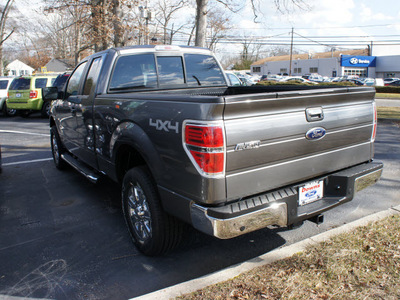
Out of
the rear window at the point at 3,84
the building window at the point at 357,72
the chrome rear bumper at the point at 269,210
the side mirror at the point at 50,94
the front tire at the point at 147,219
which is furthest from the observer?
the building window at the point at 357,72

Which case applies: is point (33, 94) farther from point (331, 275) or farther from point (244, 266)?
point (331, 275)

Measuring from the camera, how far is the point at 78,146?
17.1 ft

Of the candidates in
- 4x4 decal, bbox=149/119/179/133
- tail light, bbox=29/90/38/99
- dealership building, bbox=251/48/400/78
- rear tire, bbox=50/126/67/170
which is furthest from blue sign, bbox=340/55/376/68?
4x4 decal, bbox=149/119/179/133

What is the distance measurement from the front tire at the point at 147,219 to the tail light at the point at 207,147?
0.76 m

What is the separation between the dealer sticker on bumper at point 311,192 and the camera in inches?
121

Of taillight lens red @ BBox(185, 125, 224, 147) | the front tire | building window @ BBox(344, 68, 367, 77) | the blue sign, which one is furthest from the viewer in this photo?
building window @ BBox(344, 68, 367, 77)

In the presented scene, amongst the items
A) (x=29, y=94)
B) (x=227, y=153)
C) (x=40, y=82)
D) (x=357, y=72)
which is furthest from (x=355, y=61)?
(x=227, y=153)

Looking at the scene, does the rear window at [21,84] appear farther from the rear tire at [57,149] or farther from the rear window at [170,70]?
the rear window at [170,70]

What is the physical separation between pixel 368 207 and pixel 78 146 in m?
4.05

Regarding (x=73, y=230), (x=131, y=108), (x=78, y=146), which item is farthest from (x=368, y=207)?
(x=78, y=146)

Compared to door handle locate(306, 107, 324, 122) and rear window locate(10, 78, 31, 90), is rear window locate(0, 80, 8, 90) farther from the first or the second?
door handle locate(306, 107, 324, 122)

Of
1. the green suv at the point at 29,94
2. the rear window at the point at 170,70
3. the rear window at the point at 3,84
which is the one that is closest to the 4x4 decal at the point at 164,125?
the rear window at the point at 170,70

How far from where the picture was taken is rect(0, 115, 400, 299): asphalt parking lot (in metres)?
3.10

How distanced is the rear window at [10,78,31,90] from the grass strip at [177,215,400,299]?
1531 centimetres
